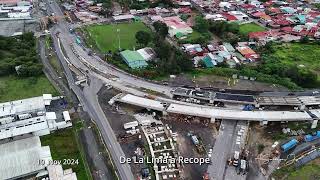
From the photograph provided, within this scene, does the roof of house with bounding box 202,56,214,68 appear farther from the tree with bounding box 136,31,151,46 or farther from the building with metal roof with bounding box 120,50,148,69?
the tree with bounding box 136,31,151,46

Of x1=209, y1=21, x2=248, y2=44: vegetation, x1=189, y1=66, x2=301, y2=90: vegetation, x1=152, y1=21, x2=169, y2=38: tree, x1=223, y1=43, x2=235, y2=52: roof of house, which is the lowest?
x1=189, y1=66, x2=301, y2=90: vegetation

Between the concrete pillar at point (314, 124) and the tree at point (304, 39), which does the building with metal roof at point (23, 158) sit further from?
the tree at point (304, 39)

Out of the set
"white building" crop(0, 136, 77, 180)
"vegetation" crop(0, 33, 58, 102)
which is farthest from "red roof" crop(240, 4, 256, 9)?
"white building" crop(0, 136, 77, 180)

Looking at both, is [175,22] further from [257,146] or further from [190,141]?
[257,146]

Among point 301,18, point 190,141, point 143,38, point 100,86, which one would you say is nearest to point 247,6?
point 301,18

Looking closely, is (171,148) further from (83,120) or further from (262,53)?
(262,53)

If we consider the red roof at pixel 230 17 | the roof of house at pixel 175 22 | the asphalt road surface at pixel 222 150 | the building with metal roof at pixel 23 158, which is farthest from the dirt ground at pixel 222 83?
the red roof at pixel 230 17
